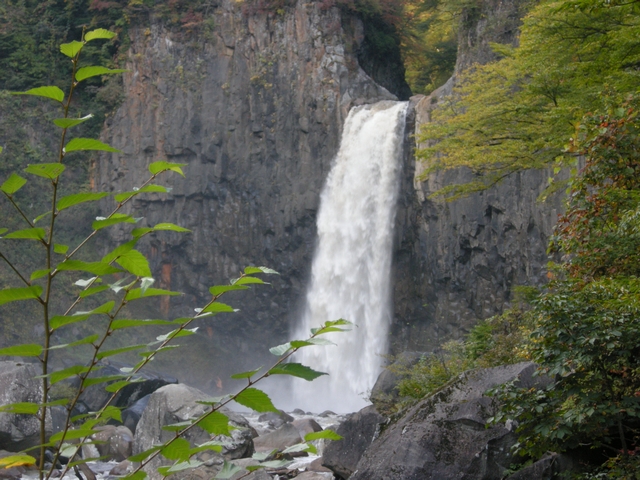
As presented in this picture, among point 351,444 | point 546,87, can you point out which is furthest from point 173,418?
point 546,87

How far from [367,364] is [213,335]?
7850mm

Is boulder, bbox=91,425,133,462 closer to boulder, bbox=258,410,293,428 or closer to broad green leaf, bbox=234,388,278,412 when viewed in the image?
boulder, bbox=258,410,293,428

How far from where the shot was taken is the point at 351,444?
9.38 metres

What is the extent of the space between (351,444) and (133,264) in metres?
8.56

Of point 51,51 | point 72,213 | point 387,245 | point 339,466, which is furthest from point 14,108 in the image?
point 339,466

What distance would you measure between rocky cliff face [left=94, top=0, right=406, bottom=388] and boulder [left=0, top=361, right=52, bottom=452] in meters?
12.1

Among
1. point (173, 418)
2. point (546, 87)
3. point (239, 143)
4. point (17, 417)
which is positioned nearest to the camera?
point (546, 87)

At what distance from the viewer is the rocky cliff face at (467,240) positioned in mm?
16656

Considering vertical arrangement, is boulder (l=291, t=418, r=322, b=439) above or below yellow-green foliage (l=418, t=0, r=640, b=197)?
below

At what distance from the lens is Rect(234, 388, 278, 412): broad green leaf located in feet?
4.48

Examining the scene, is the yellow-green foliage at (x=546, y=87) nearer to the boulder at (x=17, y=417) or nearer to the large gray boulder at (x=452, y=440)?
the large gray boulder at (x=452, y=440)

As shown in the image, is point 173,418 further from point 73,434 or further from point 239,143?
point 239,143

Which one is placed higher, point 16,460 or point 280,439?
point 280,439

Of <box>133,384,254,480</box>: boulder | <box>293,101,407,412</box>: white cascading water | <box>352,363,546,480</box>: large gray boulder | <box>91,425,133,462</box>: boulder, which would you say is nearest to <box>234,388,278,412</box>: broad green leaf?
<box>352,363,546,480</box>: large gray boulder
